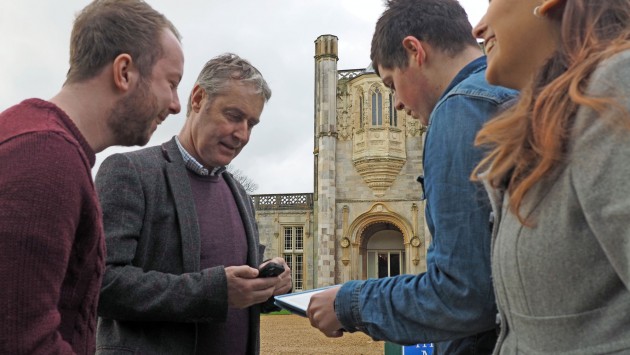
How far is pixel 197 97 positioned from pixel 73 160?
134 centimetres

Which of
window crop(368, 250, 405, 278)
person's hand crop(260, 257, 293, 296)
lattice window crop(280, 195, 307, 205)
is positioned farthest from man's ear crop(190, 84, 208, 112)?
lattice window crop(280, 195, 307, 205)

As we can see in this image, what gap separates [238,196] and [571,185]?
1.82 meters

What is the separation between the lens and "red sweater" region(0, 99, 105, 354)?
1109mm

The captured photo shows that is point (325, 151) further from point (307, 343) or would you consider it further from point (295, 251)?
A: point (307, 343)

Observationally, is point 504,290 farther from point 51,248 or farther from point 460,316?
point 51,248

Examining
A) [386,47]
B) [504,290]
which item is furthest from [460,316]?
[386,47]

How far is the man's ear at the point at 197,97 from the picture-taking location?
2.51 metres

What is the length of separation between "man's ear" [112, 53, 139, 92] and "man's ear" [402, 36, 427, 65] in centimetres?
90

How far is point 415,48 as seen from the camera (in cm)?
192

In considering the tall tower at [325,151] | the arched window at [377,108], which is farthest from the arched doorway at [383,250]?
the arched window at [377,108]

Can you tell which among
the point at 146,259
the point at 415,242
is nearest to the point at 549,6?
the point at 146,259

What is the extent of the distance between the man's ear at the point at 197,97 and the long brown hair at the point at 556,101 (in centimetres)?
162

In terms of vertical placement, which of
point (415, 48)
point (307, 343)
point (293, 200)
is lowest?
point (307, 343)

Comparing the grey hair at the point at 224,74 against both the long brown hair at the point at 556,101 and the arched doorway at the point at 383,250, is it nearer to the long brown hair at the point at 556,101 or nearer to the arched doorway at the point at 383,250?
the long brown hair at the point at 556,101
